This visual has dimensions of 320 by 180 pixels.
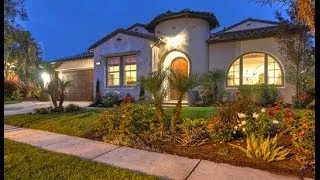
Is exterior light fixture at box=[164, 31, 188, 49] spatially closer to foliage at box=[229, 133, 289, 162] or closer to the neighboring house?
the neighboring house

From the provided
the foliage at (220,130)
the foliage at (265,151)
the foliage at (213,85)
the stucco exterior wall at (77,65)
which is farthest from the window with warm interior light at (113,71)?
the foliage at (265,151)

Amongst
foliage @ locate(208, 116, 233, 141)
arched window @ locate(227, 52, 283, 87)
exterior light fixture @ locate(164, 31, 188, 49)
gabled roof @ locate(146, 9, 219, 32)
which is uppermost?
gabled roof @ locate(146, 9, 219, 32)

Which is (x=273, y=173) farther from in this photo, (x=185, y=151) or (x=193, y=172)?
(x=185, y=151)

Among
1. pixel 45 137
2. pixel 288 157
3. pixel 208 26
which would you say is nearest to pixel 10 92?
pixel 208 26

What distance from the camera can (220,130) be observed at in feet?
19.2

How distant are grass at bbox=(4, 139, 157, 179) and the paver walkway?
0.29 metres

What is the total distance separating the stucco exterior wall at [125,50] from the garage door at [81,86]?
8.18 ft

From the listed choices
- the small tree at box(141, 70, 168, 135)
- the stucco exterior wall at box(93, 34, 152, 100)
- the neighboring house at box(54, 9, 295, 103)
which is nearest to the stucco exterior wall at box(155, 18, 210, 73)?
the neighboring house at box(54, 9, 295, 103)

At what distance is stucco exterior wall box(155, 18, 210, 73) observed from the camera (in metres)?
14.9

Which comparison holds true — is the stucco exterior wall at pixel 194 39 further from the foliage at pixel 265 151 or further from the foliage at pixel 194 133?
the foliage at pixel 265 151

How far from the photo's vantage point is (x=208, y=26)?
15.7 m

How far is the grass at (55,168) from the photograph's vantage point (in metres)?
4.06

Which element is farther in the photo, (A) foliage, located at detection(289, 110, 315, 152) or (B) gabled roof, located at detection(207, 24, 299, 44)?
(B) gabled roof, located at detection(207, 24, 299, 44)

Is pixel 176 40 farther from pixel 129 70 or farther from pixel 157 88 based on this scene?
pixel 157 88
